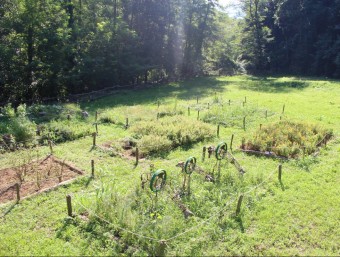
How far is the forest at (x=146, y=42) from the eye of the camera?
2030 cm

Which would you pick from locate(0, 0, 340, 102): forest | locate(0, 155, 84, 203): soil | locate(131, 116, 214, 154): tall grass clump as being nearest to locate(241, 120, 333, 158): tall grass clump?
locate(131, 116, 214, 154): tall grass clump

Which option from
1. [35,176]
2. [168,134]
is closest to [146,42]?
[168,134]

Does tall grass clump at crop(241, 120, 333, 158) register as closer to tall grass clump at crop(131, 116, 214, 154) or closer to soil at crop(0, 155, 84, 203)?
tall grass clump at crop(131, 116, 214, 154)

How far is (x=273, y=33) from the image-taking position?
4450cm

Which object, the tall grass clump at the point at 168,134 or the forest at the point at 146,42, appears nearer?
the tall grass clump at the point at 168,134

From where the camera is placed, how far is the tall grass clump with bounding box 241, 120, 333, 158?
36.9 ft

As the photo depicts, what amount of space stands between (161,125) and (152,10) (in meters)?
19.5

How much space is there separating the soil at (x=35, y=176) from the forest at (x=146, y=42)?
1196 centimetres

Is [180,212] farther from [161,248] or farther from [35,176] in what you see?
[35,176]

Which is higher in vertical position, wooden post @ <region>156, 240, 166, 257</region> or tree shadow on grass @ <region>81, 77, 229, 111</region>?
tree shadow on grass @ <region>81, 77, 229, 111</region>

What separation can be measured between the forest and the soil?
471 inches

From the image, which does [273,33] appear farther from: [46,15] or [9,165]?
[9,165]

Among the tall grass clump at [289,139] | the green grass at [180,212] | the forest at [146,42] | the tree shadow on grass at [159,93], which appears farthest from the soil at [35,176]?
the forest at [146,42]

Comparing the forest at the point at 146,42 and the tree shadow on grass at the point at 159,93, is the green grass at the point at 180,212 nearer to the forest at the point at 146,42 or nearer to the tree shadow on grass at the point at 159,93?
the tree shadow on grass at the point at 159,93
